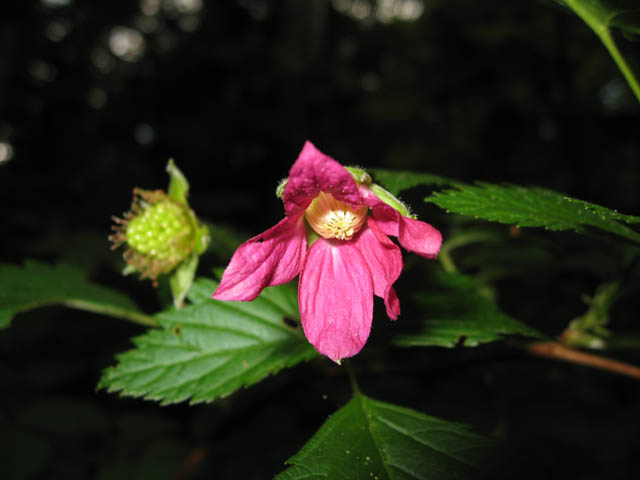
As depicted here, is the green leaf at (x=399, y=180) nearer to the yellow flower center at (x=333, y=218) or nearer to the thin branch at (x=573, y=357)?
the yellow flower center at (x=333, y=218)

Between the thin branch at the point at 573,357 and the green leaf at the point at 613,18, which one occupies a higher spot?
the green leaf at the point at 613,18

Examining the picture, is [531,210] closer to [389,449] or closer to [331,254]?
[331,254]

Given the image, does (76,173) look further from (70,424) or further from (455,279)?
(455,279)

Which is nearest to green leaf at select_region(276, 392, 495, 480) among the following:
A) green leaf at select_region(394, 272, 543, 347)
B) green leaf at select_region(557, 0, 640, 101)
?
green leaf at select_region(394, 272, 543, 347)

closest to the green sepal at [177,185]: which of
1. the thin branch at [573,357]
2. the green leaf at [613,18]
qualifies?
the green leaf at [613,18]

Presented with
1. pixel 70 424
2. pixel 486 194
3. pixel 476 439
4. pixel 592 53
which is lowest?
pixel 70 424

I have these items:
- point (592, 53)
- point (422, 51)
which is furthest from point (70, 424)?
point (422, 51)

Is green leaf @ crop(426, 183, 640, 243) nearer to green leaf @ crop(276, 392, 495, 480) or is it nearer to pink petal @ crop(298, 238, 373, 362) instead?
pink petal @ crop(298, 238, 373, 362)
